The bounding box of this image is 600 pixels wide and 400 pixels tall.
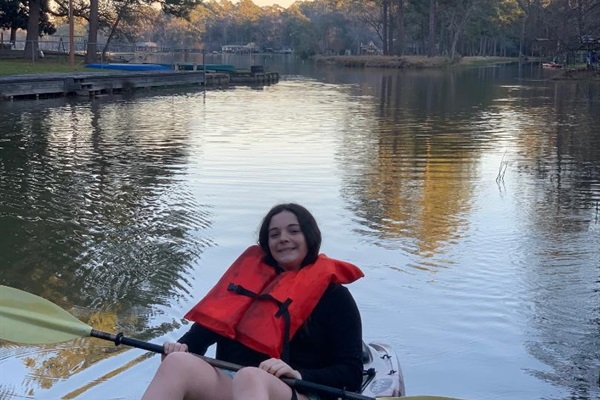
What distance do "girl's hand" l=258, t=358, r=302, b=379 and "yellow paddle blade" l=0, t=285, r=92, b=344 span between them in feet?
3.59

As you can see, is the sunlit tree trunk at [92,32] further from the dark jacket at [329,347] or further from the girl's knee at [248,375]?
the girl's knee at [248,375]

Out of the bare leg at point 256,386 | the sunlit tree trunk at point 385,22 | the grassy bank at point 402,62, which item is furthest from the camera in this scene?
the sunlit tree trunk at point 385,22

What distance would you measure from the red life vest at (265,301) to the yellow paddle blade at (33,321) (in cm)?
74

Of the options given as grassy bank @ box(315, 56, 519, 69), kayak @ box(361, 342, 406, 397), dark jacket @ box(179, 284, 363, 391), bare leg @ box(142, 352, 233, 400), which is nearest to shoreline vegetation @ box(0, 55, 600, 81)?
grassy bank @ box(315, 56, 519, 69)

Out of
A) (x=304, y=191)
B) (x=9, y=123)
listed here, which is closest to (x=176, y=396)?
(x=304, y=191)

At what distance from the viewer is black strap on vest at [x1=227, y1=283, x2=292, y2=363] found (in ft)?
12.2

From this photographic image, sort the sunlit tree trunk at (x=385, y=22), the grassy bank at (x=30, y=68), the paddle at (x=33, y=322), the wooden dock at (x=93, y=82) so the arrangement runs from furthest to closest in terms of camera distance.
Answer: the sunlit tree trunk at (x=385, y=22) → the grassy bank at (x=30, y=68) → the wooden dock at (x=93, y=82) → the paddle at (x=33, y=322)

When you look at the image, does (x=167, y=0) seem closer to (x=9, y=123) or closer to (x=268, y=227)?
(x=9, y=123)

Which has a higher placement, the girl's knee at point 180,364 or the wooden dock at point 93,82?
the wooden dock at point 93,82

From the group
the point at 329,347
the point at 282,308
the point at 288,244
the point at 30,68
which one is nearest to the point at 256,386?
the point at 282,308

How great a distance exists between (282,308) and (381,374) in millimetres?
724

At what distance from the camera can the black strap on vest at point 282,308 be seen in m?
3.71

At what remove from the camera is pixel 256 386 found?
336 cm

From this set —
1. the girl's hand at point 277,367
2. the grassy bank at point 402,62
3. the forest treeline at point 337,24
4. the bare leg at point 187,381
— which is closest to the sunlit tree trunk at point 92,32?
the forest treeline at point 337,24
